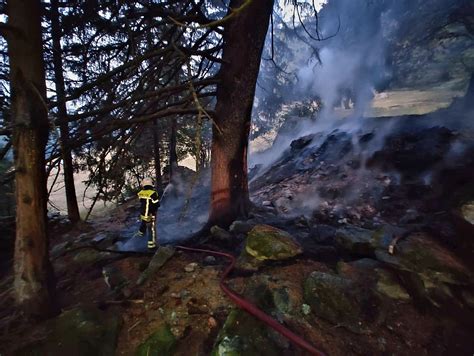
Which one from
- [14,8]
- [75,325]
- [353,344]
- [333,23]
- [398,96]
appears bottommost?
[353,344]

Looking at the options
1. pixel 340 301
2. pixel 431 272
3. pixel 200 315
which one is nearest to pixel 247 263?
pixel 200 315

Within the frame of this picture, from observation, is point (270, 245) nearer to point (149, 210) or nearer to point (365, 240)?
point (365, 240)

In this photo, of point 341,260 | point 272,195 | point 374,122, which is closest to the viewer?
point 341,260

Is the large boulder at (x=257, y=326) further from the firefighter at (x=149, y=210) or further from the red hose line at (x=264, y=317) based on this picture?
the firefighter at (x=149, y=210)

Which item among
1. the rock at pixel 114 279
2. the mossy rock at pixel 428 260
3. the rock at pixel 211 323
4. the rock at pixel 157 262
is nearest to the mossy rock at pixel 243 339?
the rock at pixel 211 323

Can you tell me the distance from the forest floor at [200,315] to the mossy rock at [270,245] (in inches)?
5.1

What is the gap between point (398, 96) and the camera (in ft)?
87.9

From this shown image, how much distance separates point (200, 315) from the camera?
322 centimetres

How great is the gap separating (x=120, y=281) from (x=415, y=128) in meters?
11.3

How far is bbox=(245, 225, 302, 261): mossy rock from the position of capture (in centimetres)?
400

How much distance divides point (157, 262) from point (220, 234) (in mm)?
1344

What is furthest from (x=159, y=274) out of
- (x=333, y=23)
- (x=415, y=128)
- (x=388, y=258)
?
(x=333, y=23)

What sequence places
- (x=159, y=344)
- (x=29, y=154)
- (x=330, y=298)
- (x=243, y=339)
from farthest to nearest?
(x=330, y=298) < (x=29, y=154) < (x=159, y=344) < (x=243, y=339)

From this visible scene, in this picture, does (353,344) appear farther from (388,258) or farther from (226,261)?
(226,261)
